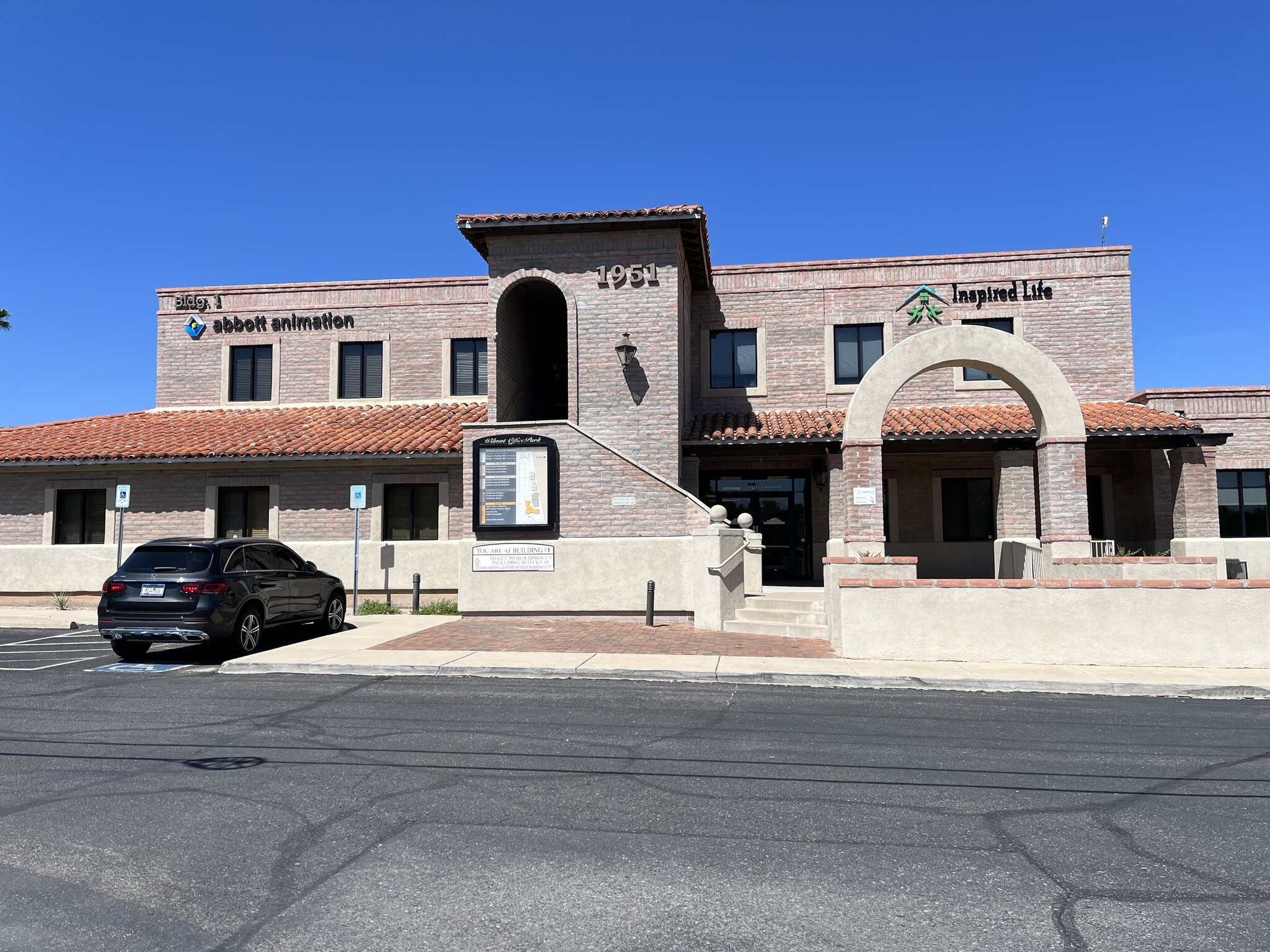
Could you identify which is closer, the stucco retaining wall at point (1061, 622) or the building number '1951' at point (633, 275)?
the stucco retaining wall at point (1061, 622)

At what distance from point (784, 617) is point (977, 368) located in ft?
17.8

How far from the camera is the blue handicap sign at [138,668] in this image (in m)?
11.7

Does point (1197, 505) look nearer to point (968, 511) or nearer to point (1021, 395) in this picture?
point (968, 511)

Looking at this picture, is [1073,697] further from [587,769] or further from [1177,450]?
[1177,450]

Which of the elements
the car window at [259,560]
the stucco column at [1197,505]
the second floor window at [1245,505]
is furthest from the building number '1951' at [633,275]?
the second floor window at [1245,505]

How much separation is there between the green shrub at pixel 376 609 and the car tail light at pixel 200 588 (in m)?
6.56

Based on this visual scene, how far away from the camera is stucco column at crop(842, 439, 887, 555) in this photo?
14.5m

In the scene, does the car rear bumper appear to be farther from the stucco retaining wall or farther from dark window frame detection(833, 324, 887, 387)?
dark window frame detection(833, 324, 887, 387)

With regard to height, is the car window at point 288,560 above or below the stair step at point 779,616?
above

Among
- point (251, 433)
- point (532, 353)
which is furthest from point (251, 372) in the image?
point (532, 353)

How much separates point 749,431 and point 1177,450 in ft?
29.7

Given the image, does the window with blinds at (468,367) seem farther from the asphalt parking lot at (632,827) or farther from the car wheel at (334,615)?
the asphalt parking lot at (632,827)

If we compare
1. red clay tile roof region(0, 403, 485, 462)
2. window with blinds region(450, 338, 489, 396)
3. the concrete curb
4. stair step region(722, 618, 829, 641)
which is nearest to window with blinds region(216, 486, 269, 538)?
red clay tile roof region(0, 403, 485, 462)

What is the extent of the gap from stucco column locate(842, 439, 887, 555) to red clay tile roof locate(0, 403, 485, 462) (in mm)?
8144
